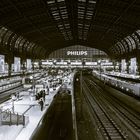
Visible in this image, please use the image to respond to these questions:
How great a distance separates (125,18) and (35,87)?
20654mm

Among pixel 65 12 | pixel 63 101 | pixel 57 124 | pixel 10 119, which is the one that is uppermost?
pixel 65 12

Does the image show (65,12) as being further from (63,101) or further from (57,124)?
(57,124)

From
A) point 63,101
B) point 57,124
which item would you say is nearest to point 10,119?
point 57,124

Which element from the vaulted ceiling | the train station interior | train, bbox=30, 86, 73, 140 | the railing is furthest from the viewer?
the vaulted ceiling

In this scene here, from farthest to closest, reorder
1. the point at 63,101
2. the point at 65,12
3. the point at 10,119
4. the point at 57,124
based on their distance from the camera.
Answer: the point at 65,12 < the point at 63,101 < the point at 57,124 < the point at 10,119

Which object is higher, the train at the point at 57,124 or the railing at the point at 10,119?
the railing at the point at 10,119

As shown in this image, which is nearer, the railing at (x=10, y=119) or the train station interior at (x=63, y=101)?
the railing at (x=10, y=119)

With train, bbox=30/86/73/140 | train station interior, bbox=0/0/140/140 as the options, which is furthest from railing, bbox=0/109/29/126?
train, bbox=30/86/73/140

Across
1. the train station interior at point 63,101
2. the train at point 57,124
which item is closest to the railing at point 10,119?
the train station interior at point 63,101

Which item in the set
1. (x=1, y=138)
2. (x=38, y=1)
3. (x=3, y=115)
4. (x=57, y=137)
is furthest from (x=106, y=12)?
(x=1, y=138)

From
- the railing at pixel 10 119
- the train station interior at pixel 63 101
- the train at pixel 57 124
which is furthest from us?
the train at pixel 57 124

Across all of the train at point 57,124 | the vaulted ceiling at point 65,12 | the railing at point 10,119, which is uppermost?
the vaulted ceiling at point 65,12

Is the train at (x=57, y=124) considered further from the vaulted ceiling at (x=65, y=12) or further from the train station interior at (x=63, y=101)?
the vaulted ceiling at (x=65, y=12)

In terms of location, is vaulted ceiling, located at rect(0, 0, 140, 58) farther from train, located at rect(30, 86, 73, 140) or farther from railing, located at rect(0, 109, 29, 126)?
railing, located at rect(0, 109, 29, 126)
